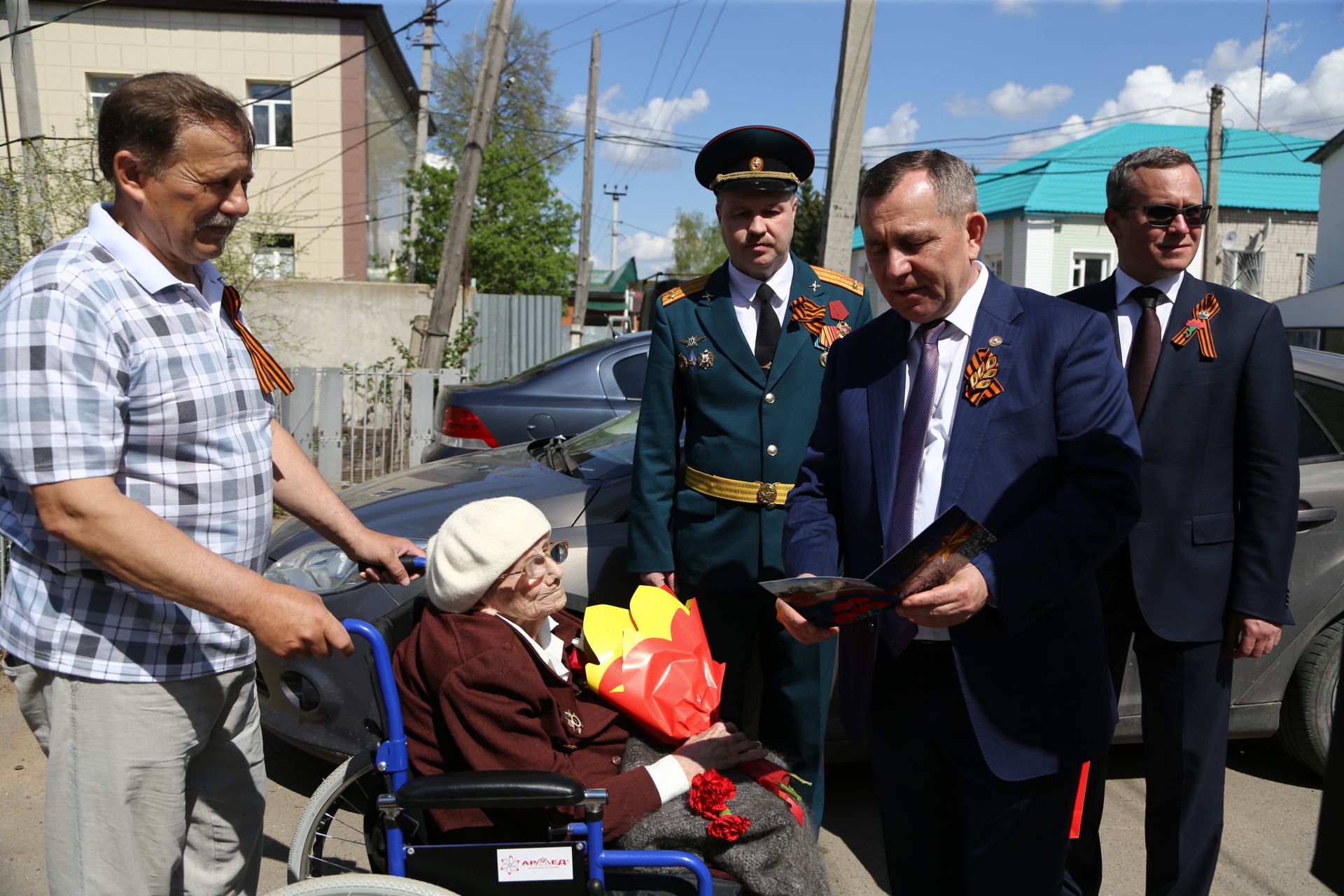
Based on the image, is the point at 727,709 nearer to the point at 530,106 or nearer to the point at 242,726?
the point at 242,726

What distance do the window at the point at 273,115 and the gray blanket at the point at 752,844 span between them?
24.5m

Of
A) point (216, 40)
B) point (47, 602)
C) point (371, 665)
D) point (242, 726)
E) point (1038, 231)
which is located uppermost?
point (216, 40)

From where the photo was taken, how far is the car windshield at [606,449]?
12.4ft

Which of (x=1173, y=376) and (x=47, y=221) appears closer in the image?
(x=1173, y=376)

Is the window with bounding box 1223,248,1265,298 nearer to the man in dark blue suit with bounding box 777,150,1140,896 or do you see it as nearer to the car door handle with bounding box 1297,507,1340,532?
the car door handle with bounding box 1297,507,1340,532

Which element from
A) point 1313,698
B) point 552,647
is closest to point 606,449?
point 552,647

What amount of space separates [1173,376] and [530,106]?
119 ft

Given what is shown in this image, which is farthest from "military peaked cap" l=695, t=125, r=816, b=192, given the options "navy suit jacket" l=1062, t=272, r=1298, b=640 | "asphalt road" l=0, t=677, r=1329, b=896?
"asphalt road" l=0, t=677, r=1329, b=896

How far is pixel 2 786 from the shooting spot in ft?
12.3

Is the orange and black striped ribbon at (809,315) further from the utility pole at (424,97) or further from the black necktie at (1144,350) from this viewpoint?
the utility pole at (424,97)

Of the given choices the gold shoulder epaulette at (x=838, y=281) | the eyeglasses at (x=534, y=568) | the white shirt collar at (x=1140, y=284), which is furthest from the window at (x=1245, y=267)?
the eyeglasses at (x=534, y=568)

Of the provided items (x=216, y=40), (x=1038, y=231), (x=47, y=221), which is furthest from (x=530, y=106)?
(x=47, y=221)

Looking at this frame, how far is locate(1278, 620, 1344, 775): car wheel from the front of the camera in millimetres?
3646

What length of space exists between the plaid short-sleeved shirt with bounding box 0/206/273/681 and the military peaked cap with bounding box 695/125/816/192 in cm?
153
